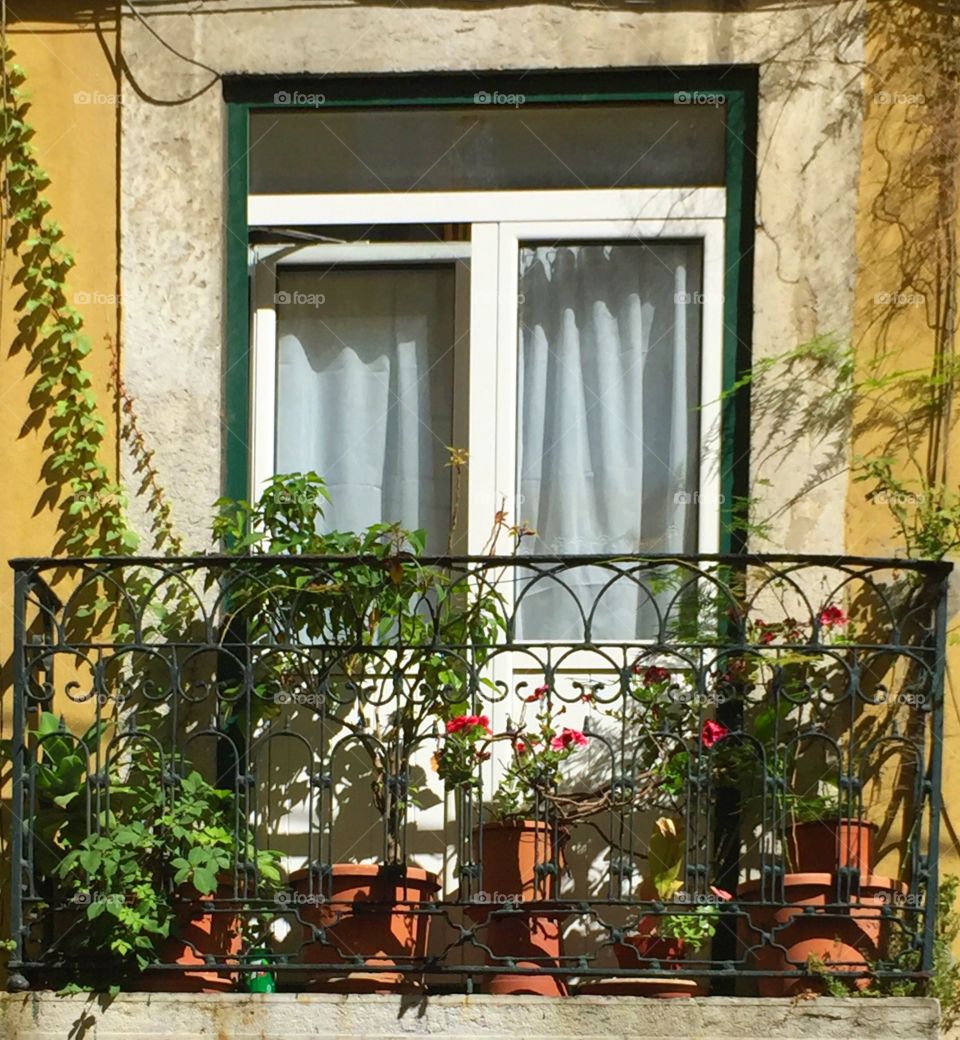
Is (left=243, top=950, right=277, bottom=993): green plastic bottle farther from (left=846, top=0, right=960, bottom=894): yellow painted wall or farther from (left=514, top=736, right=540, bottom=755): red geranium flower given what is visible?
(left=846, top=0, right=960, bottom=894): yellow painted wall

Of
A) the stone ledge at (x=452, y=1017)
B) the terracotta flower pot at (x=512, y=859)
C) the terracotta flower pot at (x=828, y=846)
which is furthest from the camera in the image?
the terracotta flower pot at (x=512, y=859)

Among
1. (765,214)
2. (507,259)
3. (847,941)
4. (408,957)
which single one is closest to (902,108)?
(765,214)

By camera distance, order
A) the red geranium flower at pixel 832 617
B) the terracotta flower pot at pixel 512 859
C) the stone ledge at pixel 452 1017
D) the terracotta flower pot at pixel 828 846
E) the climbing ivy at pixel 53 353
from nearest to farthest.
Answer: the stone ledge at pixel 452 1017 < the terracotta flower pot at pixel 828 846 < the terracotta flower pot at pixel 512 859 < the red geranium flower at pixel 832 617 < the climbing ivy at pixel 53 353

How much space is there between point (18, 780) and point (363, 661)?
3.89 ft

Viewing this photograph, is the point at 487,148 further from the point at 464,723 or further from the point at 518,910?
the point at 518,910

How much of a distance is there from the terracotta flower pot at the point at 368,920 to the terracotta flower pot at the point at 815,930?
1063 mm

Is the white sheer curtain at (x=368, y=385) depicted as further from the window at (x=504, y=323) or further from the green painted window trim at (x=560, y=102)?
the green painted window trim at (x=560, y=102)

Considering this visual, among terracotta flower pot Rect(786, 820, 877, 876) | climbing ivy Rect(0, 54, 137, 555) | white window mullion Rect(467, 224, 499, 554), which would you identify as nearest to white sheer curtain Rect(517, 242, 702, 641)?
white window mullion Rect(467, 224, 499, 554)

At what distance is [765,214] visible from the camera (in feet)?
23.3

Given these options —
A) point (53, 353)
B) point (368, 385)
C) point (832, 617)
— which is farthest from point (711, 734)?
point (53, 353)

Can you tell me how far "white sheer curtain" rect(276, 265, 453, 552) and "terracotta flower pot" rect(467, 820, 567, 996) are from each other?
1375 millimetres

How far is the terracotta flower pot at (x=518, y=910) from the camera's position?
635cm

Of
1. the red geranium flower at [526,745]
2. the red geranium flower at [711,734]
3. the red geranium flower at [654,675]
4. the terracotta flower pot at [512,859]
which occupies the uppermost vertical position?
the red geranium flower at [654,675]

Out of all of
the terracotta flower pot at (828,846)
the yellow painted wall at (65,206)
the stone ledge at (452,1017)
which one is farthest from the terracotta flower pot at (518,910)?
the yellow painted wall at (65,206)
